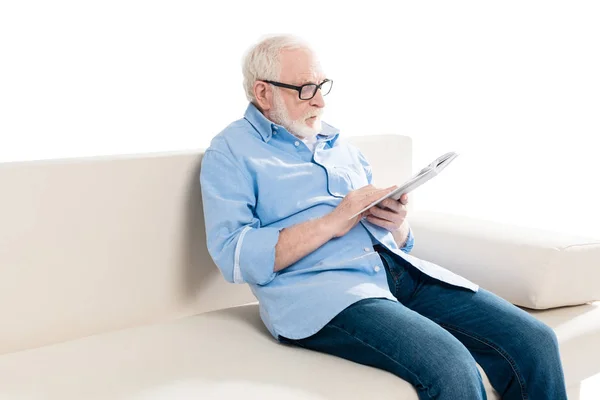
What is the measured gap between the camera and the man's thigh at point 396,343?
2.17m

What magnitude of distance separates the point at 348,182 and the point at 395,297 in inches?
14.7

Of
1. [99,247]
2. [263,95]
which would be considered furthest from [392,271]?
[99,247]

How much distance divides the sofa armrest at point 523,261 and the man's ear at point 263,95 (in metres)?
0.80

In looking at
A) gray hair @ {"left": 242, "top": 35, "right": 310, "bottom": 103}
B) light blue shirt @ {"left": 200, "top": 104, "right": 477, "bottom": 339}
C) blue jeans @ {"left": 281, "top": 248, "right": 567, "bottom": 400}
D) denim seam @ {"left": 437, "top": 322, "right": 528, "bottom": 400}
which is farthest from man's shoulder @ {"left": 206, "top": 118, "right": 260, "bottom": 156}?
denim seam @ {"left": 437, "top": 322, "right": 528, "bottom": 400}

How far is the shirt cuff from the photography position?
2385 millimetres

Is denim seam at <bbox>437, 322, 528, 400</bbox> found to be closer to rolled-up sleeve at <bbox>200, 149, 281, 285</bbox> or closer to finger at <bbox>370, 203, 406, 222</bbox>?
finger at <bbox>370, 203, 406, 222</bbox>

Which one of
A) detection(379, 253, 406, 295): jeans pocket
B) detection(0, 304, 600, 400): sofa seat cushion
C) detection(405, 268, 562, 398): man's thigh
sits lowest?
detection(0, 304, 600, 400): sofa seat cushion

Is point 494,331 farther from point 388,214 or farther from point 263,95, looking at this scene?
point 263,95

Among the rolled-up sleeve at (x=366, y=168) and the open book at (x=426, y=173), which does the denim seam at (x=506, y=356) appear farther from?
the rolled-up sleeve at (x=366, y=168)

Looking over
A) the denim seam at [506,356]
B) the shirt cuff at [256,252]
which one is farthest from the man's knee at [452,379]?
the shirt cuff at [256,252]

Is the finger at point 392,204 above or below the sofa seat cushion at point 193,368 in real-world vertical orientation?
above

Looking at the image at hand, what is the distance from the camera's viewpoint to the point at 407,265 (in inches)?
103

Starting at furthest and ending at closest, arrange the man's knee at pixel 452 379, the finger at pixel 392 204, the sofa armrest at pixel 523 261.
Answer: the sofa armrest at pixel 523 261 < the finger at pixel 392 204 < the man's knee at pixel 452 379

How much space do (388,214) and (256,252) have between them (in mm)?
423
